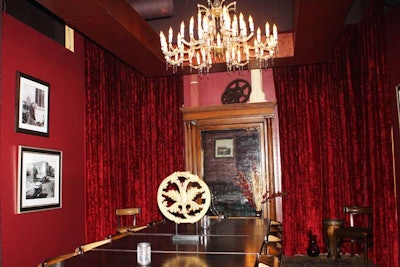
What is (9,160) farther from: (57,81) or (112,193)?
(112,193)

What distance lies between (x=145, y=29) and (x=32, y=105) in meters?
1.78

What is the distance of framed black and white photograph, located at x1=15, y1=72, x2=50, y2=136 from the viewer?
438cm

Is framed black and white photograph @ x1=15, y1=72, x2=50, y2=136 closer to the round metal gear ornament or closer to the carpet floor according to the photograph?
the round metal gear ornament

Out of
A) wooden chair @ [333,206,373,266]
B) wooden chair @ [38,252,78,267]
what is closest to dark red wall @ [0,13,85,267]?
wooden chair @ [38,252,78,267]

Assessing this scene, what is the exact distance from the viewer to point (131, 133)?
7.01 meters

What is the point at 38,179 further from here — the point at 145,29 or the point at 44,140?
the point at 145,29

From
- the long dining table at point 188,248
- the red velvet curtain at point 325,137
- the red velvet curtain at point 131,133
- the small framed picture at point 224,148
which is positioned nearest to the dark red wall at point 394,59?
the red velvet curtain at point 325,137

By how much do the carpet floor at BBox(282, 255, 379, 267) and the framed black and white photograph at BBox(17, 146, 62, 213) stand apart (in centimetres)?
337

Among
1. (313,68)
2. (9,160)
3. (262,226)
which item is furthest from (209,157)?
(9,160)

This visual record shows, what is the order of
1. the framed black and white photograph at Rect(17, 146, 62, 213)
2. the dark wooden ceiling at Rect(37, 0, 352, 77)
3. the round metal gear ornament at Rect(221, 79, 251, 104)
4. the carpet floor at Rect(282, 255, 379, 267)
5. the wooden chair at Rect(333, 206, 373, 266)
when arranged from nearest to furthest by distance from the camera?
the dark wooden ceiling at Rect(37, 0, 352, 77)
the framed black and white photograph at Rect(17, 146, 62, 213)
the wooden chair at Rect(333, 206, 373, 266)
the carpet floor at Rect(282, 255, 379, 267)
the round metal gear ornament at Rect(221, 79, 251, 104)

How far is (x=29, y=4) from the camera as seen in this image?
4.83 metres

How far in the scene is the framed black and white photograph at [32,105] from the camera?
14.4 ft

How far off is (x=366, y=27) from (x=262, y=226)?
11.0 feet

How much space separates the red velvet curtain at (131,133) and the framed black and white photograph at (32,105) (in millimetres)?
1134
